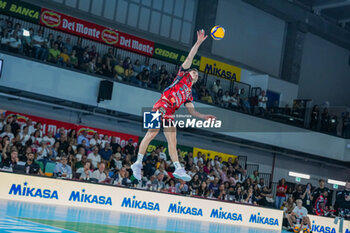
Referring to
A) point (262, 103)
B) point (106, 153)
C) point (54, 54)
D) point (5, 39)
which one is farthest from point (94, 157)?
point (262, 103)

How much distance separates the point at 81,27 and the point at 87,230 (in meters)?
16.7

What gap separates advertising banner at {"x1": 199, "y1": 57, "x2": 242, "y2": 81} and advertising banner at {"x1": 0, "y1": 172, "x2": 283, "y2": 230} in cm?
1071

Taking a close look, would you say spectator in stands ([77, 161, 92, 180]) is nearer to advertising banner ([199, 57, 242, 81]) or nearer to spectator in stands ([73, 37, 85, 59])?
spectator in stands ([73, 37, 85, 59])

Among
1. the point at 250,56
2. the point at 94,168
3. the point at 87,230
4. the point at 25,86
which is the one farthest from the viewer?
the point at 250,56

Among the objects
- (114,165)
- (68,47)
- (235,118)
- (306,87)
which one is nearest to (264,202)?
(235,118)

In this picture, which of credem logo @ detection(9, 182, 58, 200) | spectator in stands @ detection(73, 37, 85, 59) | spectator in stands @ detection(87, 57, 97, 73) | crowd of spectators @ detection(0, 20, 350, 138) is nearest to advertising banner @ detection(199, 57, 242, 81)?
crowd of spectators @ detection(0, 20, 350, 138)

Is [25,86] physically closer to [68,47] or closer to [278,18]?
[68,47]

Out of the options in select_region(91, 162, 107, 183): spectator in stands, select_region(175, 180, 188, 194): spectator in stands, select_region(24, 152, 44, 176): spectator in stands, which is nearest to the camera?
select_region(24, 152, 44, 176): spectator in stands

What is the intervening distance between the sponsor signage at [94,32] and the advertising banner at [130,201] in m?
10.1

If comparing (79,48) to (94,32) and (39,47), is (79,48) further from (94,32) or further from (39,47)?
(94,32)

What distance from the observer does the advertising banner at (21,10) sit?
2372 centimetres

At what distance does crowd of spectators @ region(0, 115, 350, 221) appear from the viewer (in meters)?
18.5

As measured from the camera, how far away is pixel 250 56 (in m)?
35.1

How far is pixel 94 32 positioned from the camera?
26.8 m
